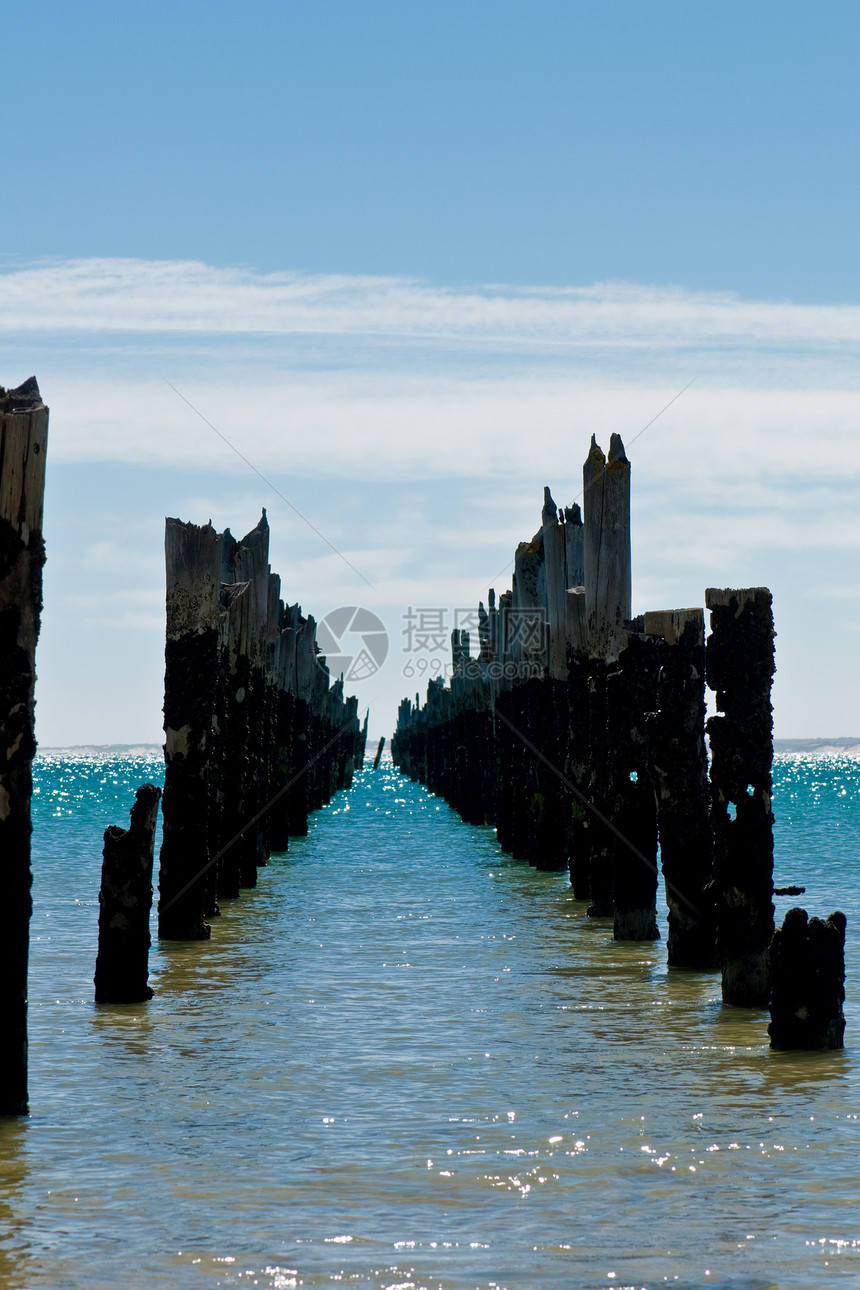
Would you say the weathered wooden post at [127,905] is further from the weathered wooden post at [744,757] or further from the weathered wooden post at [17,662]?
the weathered wooden post at [744,757]

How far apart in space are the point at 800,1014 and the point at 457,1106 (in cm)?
197

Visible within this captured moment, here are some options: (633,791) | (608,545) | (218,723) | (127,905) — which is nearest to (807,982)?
(127,905)

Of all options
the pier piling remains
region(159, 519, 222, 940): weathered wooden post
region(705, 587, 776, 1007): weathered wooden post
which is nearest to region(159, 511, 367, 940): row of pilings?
region(159, 519, 222, 940): weathered wooden post

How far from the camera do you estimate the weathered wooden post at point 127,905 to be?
28.8ft

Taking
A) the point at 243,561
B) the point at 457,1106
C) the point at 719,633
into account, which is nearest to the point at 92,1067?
the point at 457,1106

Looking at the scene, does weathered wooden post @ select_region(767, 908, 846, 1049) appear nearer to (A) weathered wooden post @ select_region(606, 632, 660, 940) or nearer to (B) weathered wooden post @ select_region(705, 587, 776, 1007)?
(B) weathered wooden post @ select_region(705, 587, 776, 1007)

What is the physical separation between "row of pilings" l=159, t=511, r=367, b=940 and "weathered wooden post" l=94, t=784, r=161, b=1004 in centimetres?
288

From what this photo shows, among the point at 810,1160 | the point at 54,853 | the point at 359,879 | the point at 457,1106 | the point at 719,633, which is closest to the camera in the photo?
the point at 810,1160

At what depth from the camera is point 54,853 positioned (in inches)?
1029

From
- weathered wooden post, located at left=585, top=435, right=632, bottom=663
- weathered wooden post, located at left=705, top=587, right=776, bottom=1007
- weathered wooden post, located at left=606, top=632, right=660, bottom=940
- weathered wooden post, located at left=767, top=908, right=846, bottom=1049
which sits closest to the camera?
weathered wooden post, located at left=767, top=908, right=846, bottom=1049

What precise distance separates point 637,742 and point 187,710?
12.0 feet

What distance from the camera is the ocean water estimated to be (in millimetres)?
4719

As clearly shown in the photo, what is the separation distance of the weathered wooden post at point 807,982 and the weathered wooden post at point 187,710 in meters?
5.84

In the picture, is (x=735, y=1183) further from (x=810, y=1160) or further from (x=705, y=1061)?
(x=705, y=1061)
